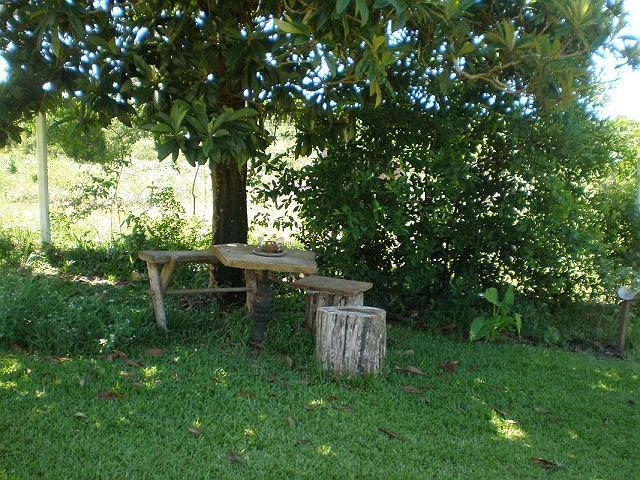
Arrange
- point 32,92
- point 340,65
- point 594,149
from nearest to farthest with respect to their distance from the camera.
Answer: point 32,92, point 340,65, point 594,149

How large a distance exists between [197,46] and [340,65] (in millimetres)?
1377

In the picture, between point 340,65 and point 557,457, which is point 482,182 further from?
point 557,457

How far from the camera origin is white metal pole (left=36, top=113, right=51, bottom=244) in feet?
26.6

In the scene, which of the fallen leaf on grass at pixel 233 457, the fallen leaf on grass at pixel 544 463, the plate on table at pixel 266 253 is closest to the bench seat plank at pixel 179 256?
the plate on table at pixel 266 253

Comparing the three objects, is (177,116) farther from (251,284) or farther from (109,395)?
(251,284)

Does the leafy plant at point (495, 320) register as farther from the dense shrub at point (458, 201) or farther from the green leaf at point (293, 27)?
the green leaf at point (293, 27)

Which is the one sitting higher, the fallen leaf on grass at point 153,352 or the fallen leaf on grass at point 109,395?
the fallen leaf on grass at point 153,352

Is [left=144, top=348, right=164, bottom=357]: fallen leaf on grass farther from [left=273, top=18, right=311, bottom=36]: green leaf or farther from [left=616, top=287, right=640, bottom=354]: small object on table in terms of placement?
[left=616, top=287, right=640, bottom=354]: small object on table

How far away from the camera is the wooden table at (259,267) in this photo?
514cm

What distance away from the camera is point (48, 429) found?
3.77 m

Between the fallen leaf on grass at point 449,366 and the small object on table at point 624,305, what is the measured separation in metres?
1.88

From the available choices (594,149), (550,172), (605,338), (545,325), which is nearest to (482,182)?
(550,172)

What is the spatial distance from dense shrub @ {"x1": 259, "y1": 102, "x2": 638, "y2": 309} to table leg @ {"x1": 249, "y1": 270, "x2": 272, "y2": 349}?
97 centimetres

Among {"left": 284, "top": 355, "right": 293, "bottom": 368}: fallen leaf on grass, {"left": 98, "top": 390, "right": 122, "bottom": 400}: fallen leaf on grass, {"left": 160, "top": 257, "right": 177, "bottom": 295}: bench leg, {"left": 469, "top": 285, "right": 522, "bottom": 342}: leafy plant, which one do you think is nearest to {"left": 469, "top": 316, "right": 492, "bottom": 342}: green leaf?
{"left": 469, "top": 285, "right": 522, "bottom": 342}: leafy plant
